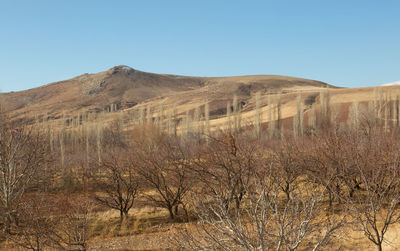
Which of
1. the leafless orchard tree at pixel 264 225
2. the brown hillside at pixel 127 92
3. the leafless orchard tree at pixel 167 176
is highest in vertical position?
the brown hillside at pixel 127 92

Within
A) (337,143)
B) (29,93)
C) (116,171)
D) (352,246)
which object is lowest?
(352,246)

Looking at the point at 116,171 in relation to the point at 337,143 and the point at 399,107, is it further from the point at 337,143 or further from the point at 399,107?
the point at 399,107

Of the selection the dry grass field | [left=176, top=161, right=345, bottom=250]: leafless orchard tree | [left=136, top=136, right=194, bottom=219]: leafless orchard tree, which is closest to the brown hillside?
the dry grass field

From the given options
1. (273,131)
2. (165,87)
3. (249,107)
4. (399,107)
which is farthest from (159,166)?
(165,87)

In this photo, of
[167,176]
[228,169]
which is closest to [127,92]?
[167,176]

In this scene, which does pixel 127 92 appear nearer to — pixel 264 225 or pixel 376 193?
pixel 376 193

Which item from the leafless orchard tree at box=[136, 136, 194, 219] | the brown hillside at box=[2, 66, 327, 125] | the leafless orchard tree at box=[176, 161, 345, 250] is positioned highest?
the brown hillside at box=[2, 66, 327, 125]

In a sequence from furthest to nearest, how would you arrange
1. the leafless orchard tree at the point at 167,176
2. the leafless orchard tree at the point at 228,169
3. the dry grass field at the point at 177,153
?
the leafless orchard tree at the point at 167,176, the leafless orchard tree at the point at 228,169, the dry grass field at the point at 177,153

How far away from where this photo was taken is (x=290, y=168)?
706 inches

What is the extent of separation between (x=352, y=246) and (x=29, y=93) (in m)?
181

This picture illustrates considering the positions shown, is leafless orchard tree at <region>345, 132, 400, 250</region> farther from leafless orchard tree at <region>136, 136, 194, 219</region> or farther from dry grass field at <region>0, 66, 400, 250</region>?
leafless orchard tree at <region>136, 136, 194, 219</region>

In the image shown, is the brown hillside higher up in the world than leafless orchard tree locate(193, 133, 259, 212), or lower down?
higher up

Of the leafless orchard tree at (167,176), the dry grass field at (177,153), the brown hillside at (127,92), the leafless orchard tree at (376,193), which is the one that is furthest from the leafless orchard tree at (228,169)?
the brown hillside at (127,92)

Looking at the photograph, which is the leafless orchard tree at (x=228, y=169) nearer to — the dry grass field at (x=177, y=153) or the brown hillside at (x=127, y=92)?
the dry grass field at (x=177, y=153)
